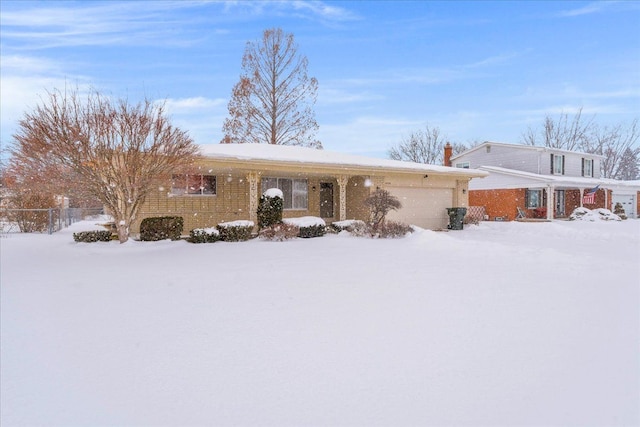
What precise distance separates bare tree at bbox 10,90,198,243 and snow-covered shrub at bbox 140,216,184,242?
504mm

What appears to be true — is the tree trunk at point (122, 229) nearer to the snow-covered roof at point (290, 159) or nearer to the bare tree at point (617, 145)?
the snow-covered roof at point (290, 159)

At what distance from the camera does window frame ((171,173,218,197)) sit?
15337 millimetres

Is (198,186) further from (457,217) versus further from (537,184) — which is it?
(537,184)

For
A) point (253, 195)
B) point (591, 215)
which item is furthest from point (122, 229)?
point (591, 215)

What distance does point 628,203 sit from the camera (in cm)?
3184

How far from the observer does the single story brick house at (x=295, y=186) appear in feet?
48.3

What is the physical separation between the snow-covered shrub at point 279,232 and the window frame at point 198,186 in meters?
3.64

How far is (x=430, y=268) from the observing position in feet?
Answer: 27.0

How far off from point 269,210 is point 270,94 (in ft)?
46.5

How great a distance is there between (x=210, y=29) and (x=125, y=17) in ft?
11.8

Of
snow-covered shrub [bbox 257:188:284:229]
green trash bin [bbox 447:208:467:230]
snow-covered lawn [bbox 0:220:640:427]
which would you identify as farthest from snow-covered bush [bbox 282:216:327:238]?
green trash bin [bbox 447:208:467:230]

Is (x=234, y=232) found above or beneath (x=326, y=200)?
beneath

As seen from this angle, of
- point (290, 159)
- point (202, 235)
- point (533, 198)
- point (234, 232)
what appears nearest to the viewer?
point (202, 235)

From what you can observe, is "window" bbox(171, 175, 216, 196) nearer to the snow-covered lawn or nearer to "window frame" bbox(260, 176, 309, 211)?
"window frame" bbox(260, 176, 309, 211)
